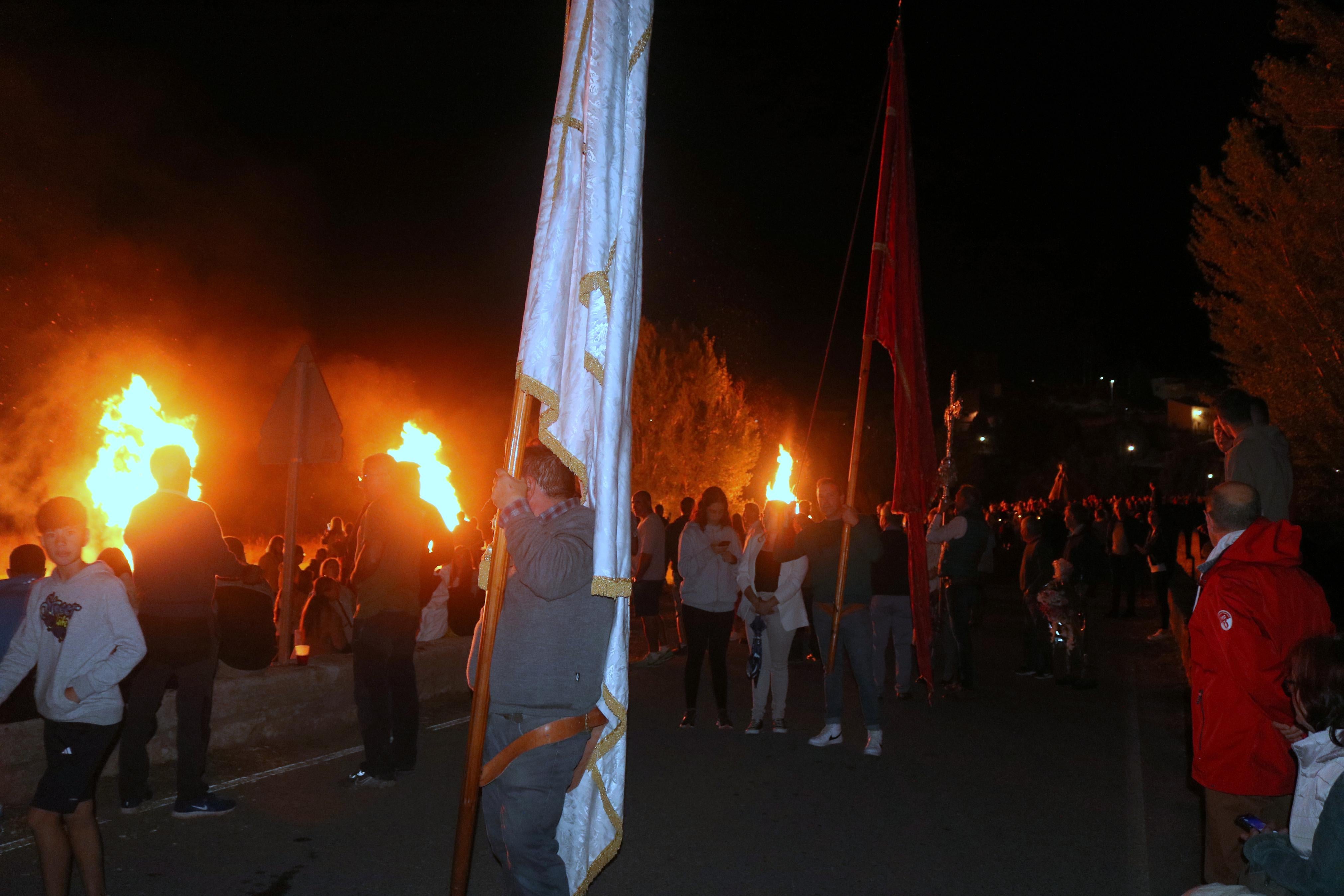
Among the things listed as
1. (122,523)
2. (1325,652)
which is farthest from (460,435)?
(1325,652)

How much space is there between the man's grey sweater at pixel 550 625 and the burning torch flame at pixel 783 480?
977 cm

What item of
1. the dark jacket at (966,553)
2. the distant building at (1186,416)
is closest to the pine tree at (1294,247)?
the dark jacket at (966,553)

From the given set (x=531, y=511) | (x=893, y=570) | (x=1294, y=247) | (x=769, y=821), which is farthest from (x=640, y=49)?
(x=1294, y=247)

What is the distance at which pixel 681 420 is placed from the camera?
28672 millimetres

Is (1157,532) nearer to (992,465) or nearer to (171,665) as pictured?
(171,665)

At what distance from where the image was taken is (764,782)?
7.20m

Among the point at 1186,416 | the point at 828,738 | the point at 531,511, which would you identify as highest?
the point at 1186,416

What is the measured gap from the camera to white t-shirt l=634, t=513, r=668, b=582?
1260 centimetres

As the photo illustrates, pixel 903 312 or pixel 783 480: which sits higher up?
pixel 903 312

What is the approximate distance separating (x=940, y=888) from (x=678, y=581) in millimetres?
5056

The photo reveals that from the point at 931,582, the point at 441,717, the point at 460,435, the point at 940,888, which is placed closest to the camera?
the point at 940,888

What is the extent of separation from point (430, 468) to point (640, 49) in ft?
37.2

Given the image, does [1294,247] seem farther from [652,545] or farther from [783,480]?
[652,545]

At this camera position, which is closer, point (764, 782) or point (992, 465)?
point (764, 782)
